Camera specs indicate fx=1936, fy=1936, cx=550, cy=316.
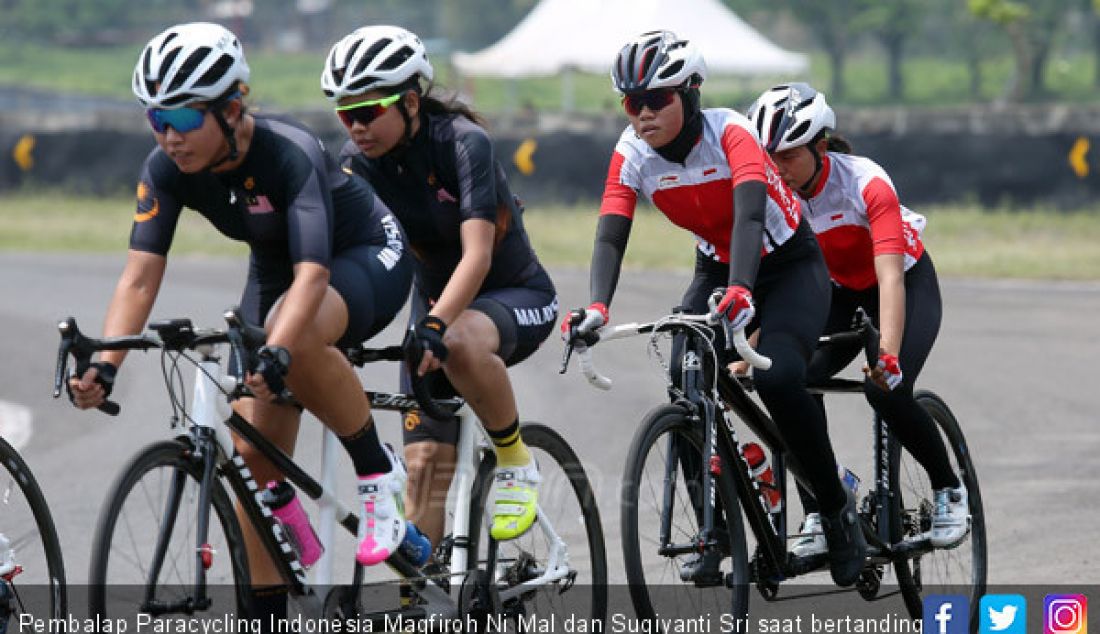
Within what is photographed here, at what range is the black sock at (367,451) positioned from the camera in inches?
213

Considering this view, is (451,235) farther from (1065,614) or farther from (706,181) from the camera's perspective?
(1065,614)

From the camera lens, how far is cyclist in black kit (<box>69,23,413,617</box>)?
5.06 metres

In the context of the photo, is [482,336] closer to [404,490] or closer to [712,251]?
[404,490]

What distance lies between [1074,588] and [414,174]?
2.97m

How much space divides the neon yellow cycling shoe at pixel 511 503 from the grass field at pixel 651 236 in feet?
45.3

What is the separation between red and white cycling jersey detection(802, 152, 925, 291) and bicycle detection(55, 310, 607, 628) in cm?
141

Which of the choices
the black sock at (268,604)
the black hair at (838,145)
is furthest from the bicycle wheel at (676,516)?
the black hair at (838,145)

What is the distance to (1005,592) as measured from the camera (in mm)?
7055

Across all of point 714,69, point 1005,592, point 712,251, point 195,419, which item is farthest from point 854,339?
point 714,69

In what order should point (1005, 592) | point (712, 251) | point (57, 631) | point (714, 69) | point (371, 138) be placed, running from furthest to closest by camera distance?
point (714, 69) < point (1005, 592) < point (712, 251) < point (371, 138) < point (57, 631)

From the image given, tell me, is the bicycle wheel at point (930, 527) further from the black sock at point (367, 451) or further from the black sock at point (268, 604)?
the black sock at point (268, 604)

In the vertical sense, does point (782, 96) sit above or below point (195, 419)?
above

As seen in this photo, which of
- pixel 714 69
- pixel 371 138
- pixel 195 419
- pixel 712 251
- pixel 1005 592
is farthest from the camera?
pixel 714 69

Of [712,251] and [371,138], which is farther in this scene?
[712,251]
